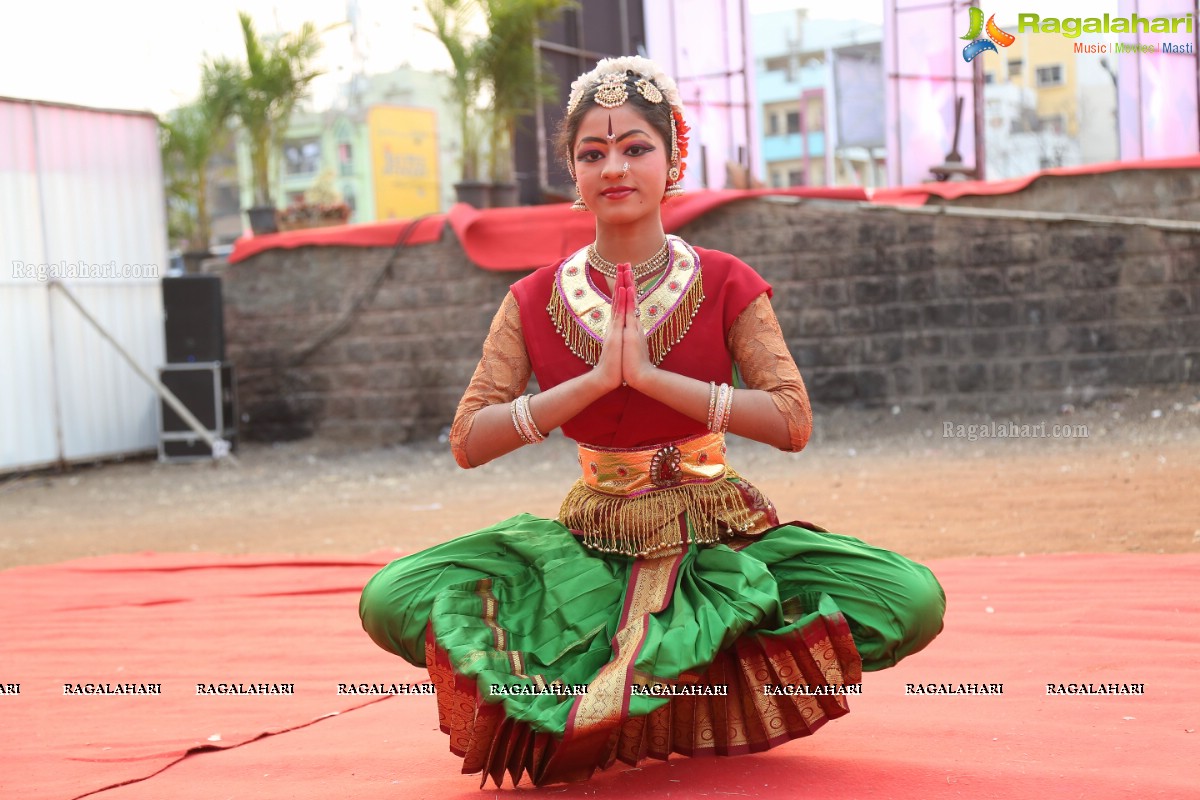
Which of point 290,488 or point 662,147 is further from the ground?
point 662,147

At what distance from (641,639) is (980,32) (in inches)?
492

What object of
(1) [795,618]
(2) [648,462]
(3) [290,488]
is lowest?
(3) [290,488]

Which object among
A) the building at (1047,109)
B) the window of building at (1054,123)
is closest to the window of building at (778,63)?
the building at (1047,109)

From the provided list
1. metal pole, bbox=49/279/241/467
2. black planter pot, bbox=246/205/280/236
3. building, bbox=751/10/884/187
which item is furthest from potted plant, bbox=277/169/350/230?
building, bbox=751/10/884/187

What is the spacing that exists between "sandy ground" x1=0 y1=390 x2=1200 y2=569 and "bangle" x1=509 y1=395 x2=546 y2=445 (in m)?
3.52

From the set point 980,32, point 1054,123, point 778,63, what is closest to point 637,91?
point 980,32

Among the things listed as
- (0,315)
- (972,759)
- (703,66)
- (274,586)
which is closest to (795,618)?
(972,759)

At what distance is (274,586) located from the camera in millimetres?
5766

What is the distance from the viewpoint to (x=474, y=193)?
1336 cm

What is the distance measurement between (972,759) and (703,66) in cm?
1465

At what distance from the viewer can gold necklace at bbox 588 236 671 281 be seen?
2984mm

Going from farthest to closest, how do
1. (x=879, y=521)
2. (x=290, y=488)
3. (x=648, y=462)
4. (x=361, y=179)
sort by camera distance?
(x=361, y=179) < (x=290, y=488) < (x=879, y=521) < (x=648, y=462)

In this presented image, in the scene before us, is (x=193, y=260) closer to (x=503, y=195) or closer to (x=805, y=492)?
(x=503, y=195)

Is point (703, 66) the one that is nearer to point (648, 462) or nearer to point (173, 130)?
point (173, 130)
